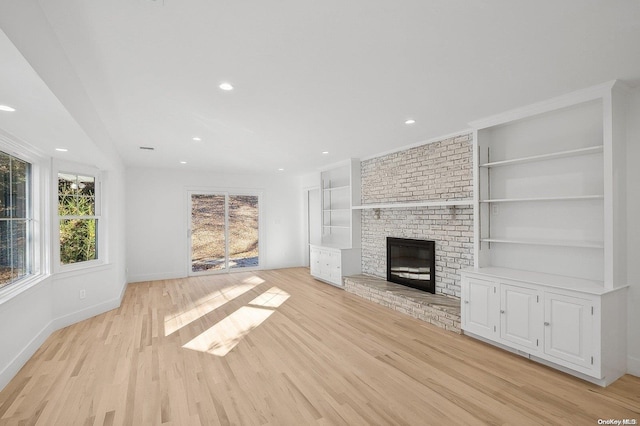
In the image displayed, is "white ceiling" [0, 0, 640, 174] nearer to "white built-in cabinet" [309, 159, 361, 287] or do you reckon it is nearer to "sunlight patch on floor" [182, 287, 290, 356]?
"sunlight patch on floor" [182, 287, 290, 356]

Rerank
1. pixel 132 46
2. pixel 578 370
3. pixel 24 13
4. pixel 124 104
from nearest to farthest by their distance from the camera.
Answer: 1. pixel 24 13
2. pixel 132 46
3. pixel 578 370
4. pixel 124 104

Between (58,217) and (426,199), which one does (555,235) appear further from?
(58,217)

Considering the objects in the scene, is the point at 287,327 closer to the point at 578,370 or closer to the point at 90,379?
the point at 90,379

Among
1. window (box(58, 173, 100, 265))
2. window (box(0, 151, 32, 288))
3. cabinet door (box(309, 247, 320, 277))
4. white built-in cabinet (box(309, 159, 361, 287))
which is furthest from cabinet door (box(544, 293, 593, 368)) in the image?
window (box(58, 173, 100, 265))

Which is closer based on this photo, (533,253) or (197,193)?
(533,253)

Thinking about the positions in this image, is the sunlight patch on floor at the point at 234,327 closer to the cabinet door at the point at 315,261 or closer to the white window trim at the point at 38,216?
the cabinet door at the point at 315,261

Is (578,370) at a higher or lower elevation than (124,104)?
lower

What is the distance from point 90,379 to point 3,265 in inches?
A: 60.8

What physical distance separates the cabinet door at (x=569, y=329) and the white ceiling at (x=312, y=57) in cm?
200

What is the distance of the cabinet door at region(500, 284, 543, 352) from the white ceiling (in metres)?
2.00

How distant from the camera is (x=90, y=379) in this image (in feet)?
9.59

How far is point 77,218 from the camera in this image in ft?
15.3

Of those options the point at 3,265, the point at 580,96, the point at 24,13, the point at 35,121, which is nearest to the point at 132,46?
the point at 24,13

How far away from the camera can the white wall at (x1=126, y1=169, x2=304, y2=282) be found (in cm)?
713
